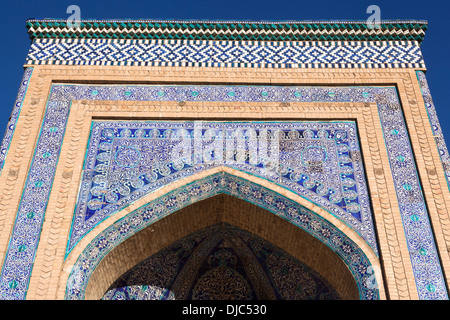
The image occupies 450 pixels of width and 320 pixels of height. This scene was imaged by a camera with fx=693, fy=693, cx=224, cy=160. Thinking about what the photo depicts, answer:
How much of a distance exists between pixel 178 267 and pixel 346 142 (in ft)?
6.47

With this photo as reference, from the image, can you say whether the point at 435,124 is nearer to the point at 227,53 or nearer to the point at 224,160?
the point at 224,160

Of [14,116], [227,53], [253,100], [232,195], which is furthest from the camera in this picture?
[227,53]

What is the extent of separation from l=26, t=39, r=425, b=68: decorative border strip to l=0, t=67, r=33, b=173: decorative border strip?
20 centimetres

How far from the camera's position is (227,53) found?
6.97 m

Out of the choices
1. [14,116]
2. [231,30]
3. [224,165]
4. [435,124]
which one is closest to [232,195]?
[224,165]

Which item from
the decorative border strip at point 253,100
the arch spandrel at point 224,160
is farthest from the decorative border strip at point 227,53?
the arch spandrel at point 224,160

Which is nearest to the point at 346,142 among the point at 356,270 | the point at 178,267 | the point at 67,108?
the point at 356,270

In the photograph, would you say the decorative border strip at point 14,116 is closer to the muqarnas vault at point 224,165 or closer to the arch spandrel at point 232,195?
the muqarnas vault at point 224,165

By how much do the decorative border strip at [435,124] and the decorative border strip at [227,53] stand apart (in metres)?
0.22

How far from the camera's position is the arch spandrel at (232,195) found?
5539mm

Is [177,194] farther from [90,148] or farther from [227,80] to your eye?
[227,80]

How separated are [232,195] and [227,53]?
1657 mm

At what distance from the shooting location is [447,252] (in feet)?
18.2
